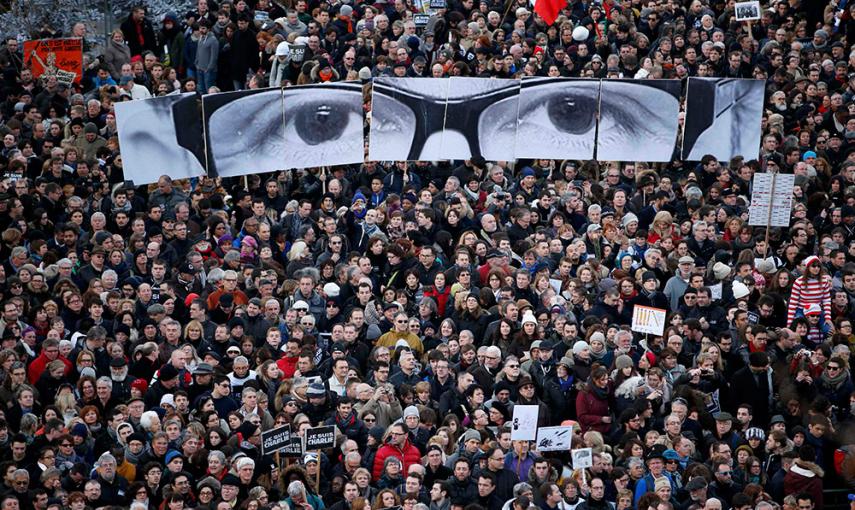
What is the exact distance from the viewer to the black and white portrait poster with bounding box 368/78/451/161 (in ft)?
72.5

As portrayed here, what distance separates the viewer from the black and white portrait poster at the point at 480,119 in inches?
878

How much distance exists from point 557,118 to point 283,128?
3681mm

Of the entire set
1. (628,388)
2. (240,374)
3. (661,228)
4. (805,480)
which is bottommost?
(805,480)

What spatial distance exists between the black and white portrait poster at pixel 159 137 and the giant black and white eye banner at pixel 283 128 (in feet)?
0.76

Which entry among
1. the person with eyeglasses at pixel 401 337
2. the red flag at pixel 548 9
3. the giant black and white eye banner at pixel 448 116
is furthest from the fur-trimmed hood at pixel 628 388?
the red flag at pixel 548 9

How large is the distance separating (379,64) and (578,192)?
402cm

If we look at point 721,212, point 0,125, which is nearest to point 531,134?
point 721,212

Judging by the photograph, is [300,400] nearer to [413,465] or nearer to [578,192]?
[413,465]

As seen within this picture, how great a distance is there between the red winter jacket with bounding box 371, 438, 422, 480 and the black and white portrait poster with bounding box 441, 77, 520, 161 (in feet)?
24.6

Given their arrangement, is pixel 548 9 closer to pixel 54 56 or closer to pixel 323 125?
pixel 323 125

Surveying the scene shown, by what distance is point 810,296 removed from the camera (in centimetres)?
1866

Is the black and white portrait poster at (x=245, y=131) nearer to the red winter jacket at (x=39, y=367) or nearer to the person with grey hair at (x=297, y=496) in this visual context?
the red winter jacket at (x=39, y=367)

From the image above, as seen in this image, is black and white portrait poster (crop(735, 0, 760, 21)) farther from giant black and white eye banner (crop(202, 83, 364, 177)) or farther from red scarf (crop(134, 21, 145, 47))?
red scarf (crop(134, 21, 145, 47))

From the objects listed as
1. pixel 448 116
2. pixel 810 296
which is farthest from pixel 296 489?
pixel 448 116
